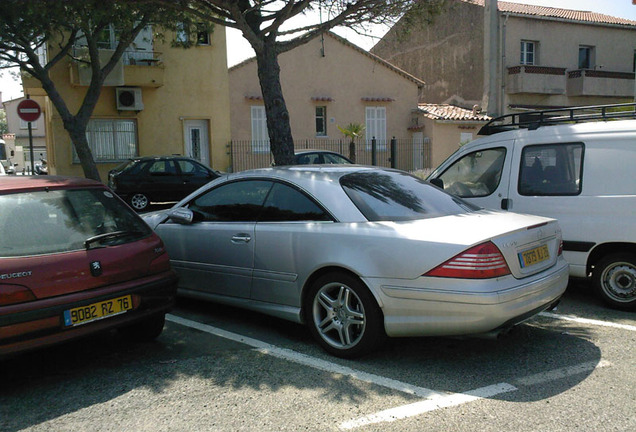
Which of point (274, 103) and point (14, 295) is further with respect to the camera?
point (274, 103)

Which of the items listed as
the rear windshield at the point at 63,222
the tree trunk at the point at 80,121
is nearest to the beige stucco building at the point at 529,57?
the tree trunk at the point at 80,121

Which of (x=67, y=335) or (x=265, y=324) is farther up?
(x=67, y=335)

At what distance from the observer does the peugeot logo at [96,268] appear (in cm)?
414

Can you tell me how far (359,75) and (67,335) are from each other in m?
22.9

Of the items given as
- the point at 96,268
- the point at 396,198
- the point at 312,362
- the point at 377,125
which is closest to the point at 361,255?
the point at 396,198

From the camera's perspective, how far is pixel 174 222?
5820 mm

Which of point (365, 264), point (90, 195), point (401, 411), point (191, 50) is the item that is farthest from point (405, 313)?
point (191, 50)

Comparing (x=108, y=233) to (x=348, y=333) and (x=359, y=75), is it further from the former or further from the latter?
(x=359, y=75)

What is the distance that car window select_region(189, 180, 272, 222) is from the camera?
17.2ft

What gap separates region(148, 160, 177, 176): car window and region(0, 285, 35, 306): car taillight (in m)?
12.8

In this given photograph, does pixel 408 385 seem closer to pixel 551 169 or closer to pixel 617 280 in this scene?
pixel 617 280

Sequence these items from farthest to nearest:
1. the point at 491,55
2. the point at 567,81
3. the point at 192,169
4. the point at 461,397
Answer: the point at 567,81 → the point at 491,55 → the point at 192,169 → the point at 461,397

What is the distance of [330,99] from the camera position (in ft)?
80.6

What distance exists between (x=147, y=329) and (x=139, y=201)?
463 inches
